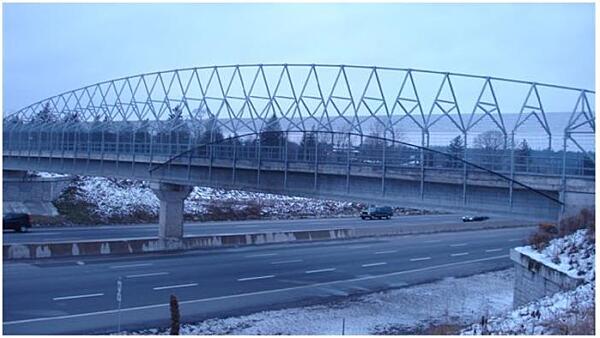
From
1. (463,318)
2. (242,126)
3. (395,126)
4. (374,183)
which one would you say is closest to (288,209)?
(242,126)

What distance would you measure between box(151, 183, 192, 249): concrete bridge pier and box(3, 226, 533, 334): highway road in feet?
6.83

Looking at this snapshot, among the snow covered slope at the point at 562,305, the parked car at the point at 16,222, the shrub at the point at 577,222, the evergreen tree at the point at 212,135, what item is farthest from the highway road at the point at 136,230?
the snow covered slope at the point at 562,305

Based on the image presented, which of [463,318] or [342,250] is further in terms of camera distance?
[342,250]

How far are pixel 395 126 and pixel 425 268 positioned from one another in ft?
22.4

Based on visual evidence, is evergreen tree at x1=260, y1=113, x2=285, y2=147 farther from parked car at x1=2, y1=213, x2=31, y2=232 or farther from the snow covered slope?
parked car at x1=2, y1=213, x2=31, y2=232

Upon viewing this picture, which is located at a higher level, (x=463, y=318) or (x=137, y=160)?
(x=137, y=160)

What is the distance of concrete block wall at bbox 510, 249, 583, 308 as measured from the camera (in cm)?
1584

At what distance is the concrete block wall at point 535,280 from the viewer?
52.0ft

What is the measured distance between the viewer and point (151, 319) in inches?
698

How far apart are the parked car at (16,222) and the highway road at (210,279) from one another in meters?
11.4

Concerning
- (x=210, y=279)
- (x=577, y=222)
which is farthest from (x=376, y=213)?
(x=577, y=222)

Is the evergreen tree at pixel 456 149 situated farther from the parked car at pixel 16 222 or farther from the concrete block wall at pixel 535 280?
the parked car at pixel 16 222

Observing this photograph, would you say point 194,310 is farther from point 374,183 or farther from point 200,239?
point 200,239

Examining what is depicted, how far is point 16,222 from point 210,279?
746 inches
